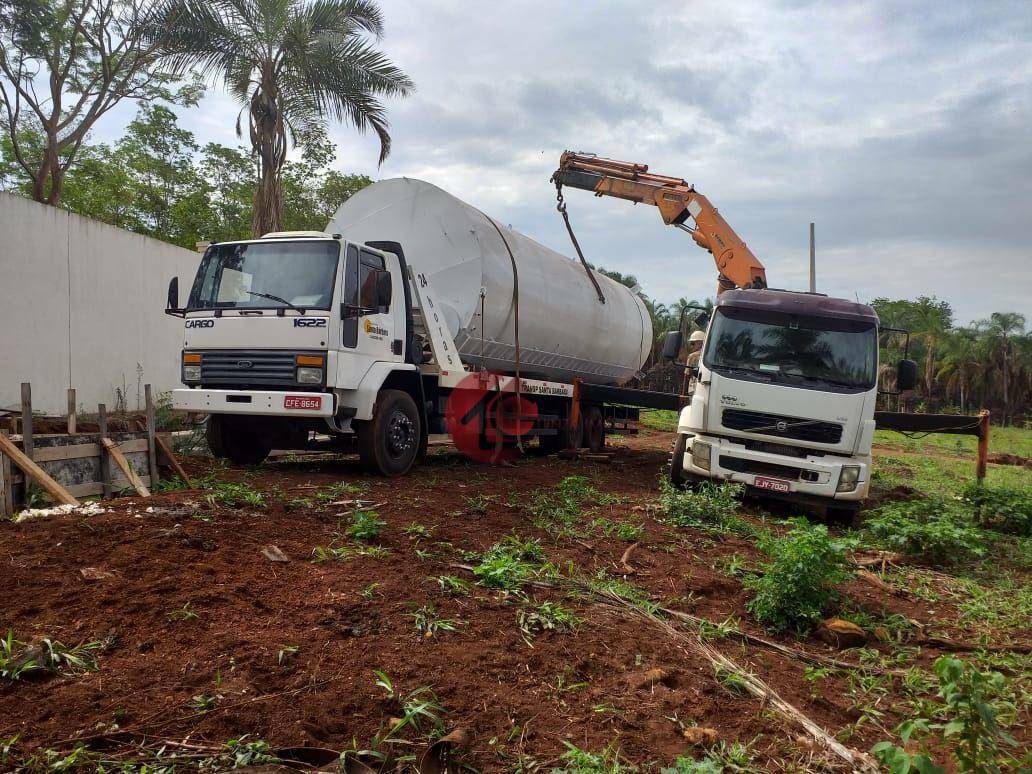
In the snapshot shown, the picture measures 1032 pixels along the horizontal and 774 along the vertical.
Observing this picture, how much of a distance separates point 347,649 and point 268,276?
5564 mm

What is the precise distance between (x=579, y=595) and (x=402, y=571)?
44.8 inches

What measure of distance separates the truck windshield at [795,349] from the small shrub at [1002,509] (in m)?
2.10

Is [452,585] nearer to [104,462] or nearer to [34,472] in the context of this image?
[34,472]

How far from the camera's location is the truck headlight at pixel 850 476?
816 cm

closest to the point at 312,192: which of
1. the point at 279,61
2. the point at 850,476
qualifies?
the point at 279,61

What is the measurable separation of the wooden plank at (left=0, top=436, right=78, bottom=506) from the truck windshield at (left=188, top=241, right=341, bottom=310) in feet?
9.27

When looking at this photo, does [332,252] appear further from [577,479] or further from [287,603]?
[287,603]

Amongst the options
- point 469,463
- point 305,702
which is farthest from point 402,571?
point 469,463

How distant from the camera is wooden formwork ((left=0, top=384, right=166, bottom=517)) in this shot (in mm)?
5797

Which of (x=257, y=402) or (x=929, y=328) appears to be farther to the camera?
(x=929, y=328)

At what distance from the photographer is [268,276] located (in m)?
8.23

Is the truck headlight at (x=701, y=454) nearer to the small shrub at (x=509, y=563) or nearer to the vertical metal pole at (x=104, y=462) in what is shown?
the small shrub at (x=509, y=563)

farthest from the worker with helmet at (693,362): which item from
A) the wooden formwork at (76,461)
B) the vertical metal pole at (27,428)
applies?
the vertical metal pole at (27,428)

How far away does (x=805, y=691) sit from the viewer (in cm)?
381
